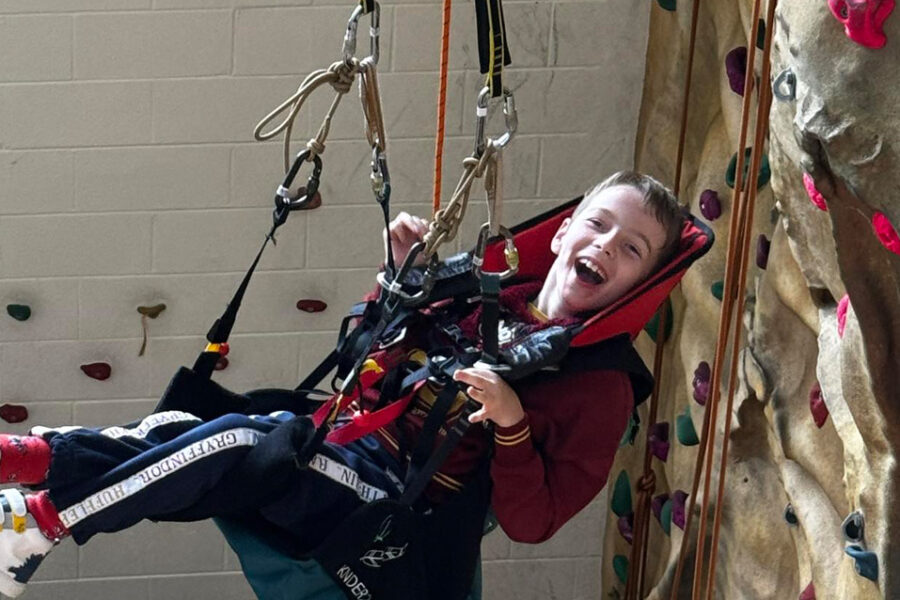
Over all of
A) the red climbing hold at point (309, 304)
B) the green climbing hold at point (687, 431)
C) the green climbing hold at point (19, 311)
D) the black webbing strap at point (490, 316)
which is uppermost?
the black webbing strap at point (490, 316)

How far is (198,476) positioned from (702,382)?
119 centimetres

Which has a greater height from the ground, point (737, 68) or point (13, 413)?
point (737, 68)

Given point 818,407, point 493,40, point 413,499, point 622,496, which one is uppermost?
point 493,40

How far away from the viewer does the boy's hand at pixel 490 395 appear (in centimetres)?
A: 213

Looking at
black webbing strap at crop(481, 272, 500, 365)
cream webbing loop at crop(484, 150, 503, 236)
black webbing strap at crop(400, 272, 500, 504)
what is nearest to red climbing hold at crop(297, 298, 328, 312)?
black webbing strap at crop(400, 272, 500, 504)

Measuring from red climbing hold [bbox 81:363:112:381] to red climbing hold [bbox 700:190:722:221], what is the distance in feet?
4.48

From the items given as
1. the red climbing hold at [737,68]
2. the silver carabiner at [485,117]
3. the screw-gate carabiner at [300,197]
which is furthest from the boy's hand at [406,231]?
the red climbing hold at [737,68]

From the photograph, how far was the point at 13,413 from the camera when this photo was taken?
3.32m

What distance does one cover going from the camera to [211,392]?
7.82 feet

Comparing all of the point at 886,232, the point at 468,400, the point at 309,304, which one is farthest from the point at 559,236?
the point at 309,304

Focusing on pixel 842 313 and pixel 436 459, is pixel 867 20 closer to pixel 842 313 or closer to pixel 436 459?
pixel 842 313

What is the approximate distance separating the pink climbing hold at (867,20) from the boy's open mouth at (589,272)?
744mm

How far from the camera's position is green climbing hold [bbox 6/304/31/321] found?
3238 mm

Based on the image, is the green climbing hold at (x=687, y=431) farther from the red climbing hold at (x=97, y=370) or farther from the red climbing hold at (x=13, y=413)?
the red climbing hold at (x=13, y=413)
